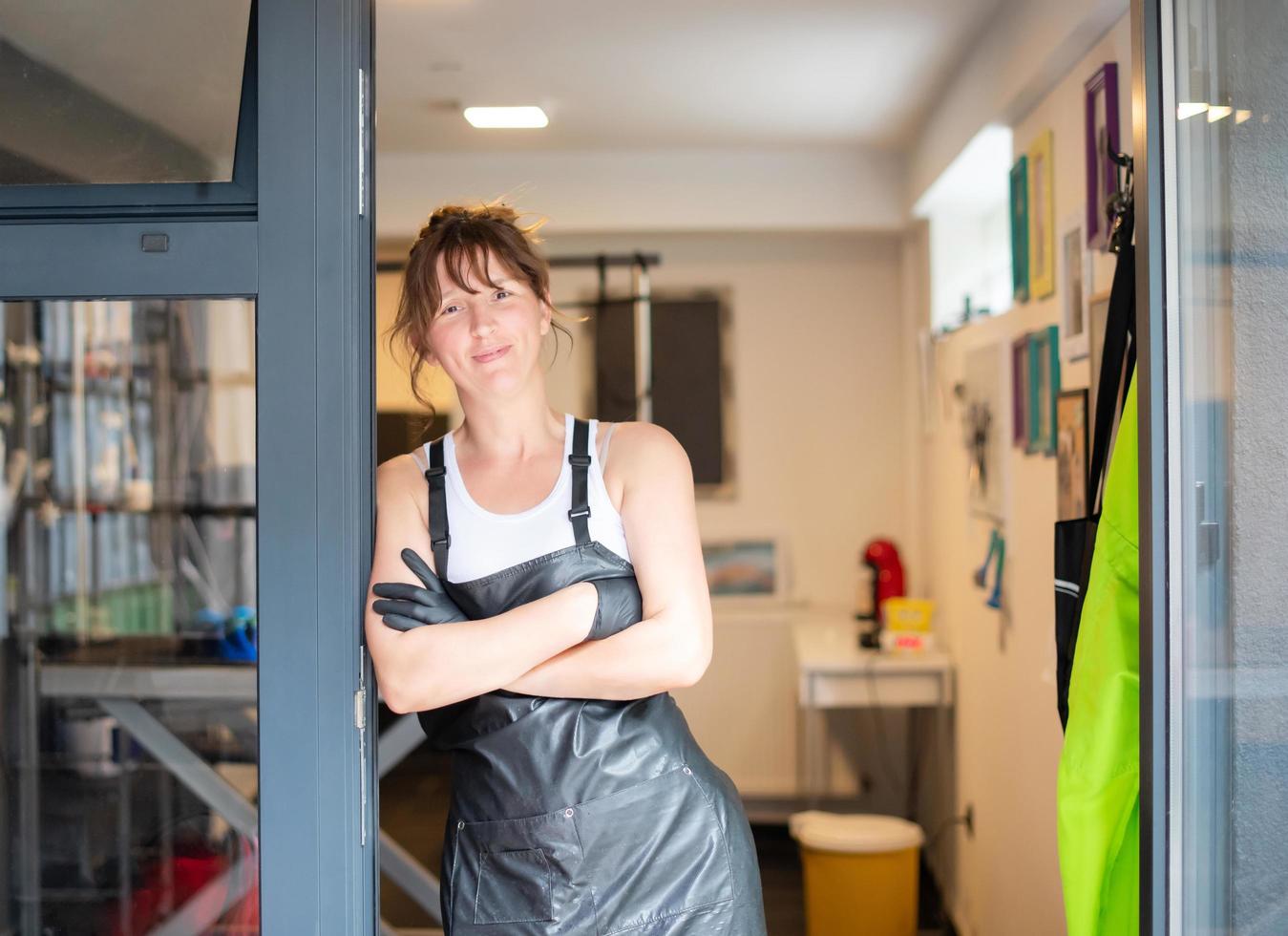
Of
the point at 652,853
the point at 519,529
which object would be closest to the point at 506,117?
the point at 519,529

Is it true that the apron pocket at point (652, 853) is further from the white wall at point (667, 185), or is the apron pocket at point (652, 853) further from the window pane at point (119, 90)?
the white wall at point (667, 185)

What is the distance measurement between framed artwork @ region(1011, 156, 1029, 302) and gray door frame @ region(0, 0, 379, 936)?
6.58 feet

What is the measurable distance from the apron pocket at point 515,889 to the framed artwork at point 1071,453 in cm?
136

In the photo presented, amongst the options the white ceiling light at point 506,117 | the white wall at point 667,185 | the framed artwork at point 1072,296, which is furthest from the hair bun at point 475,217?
the white wall at point 667,185

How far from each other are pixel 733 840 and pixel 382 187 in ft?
11.5

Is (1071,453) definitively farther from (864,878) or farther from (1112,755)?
(864,878)

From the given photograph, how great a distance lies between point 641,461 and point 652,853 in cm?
52

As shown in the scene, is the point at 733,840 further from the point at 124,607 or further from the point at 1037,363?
the point at 1037,363

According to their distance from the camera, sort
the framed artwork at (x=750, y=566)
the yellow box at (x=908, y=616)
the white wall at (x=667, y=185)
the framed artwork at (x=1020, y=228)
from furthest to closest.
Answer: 1. the framed artwork at (x=750, y=566)
2. the white wall at (x=667, y=185)
3. the yellow box at (x=908, y=616)
4. the framed artwork at (x=1020, y=228)

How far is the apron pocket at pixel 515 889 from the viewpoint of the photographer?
1.59 metres

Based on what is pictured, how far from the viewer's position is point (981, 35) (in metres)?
3.21

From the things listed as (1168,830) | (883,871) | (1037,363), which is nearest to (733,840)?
(1168,830)

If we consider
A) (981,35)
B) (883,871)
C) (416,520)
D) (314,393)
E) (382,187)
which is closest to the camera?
(314,393)

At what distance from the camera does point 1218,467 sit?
1428 mm
